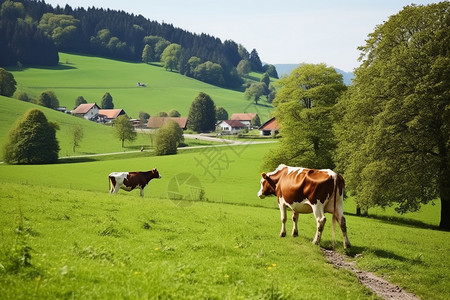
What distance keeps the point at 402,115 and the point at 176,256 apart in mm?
19430

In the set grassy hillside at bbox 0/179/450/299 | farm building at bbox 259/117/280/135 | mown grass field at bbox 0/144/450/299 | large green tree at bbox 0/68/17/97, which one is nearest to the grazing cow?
grassy hillside at bbox 0/179/450/299

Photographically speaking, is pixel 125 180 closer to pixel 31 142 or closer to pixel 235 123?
pixel 31 142

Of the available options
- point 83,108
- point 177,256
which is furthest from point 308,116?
point 83,108

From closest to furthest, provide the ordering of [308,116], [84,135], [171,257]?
[171,257] < [308,116] < [84,135]

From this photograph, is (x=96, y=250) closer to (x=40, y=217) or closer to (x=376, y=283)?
(x=40, y=217)

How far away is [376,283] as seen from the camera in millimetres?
11328

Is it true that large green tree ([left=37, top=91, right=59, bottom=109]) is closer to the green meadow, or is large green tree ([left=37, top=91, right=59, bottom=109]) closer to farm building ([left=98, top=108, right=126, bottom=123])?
farm building ([left=98, top=108, right=126, bottom=123])

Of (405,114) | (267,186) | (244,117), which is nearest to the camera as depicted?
(267,186)

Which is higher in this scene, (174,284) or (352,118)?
(352,118)

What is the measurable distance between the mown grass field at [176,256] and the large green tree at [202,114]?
300 ft

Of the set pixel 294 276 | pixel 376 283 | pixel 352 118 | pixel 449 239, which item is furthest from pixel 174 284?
pixel 352 118

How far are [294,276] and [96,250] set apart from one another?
202 inches

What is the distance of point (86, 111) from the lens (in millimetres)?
132000

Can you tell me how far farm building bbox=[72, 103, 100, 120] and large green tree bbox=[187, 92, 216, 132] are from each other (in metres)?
41.7
